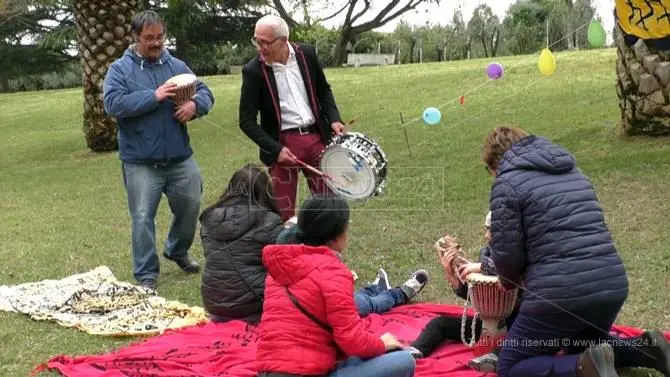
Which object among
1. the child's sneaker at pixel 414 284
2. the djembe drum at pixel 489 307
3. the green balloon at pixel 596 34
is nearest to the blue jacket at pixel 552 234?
the djembe drum at pixel 489 307

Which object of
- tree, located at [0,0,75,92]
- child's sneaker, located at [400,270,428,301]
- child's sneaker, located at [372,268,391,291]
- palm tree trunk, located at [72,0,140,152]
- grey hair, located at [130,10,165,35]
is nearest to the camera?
child's sneaker, located at [400,270,428,301]

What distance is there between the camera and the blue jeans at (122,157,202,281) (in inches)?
247

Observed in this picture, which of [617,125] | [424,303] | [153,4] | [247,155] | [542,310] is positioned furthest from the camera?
[153,4]

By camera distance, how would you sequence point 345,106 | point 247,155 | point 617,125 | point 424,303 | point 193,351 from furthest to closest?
1. point 345,106
2. point 247,155
3. point 617,125
4. point 424,303
5. point 193,351

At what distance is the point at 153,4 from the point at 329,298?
25646mm

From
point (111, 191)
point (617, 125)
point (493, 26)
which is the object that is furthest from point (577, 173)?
point (493, 26)

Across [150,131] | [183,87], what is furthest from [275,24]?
[150,131]

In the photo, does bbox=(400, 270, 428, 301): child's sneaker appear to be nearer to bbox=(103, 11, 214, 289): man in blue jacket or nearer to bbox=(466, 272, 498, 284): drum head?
bbox=(466, 272, 498, 284): drum head

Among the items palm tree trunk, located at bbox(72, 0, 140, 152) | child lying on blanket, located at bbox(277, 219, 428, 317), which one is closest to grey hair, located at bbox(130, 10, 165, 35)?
child lying on blanket, located at bbox(277, 219, 428, 317)

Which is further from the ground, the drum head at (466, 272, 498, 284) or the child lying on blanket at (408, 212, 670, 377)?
the drum head at (466, 272, 498, 284)

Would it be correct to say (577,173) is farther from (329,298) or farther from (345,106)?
(345,106)

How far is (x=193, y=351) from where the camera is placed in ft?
15.8

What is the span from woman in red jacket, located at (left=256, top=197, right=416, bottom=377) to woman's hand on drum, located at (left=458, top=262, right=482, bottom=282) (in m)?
0.90

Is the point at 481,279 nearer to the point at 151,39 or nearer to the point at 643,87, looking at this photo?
the point at 151,39
